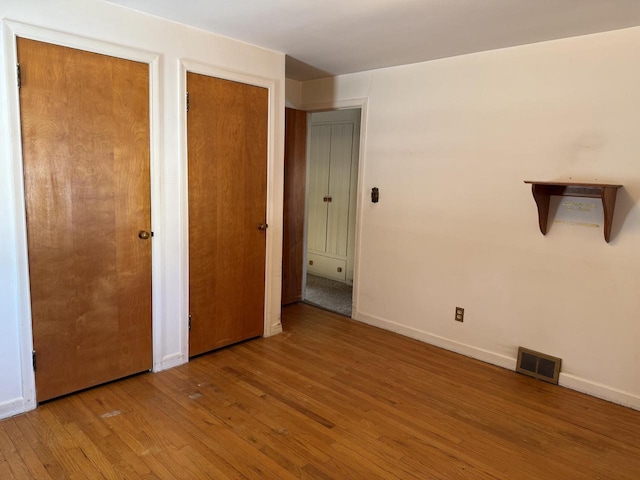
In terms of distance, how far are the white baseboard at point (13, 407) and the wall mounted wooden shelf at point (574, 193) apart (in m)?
3.32

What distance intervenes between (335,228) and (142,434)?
147 inches

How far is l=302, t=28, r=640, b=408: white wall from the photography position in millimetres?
2770

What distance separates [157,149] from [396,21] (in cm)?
172

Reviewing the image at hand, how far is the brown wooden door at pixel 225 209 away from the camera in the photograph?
3.12m

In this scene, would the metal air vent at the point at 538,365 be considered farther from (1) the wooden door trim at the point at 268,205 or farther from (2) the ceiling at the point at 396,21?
(2) the ceiling at the point at 396,21

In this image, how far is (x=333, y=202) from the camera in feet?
18.5

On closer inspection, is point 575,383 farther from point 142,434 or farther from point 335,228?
point 335,228

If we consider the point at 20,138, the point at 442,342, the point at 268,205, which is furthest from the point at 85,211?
the point at 442,342

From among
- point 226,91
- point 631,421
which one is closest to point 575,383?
point 631,421

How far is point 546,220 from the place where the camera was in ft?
9.96

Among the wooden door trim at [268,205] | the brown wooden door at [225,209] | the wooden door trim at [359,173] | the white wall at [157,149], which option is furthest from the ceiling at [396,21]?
the wooden door trim at [359,173]

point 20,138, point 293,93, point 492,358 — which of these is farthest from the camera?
point 293,93

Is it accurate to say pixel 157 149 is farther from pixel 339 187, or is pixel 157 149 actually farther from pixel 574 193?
pixel 339 187

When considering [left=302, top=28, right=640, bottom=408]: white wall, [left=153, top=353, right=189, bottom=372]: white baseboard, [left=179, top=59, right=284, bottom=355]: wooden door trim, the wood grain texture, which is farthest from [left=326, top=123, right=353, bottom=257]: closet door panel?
[left=153, top=353, right=189, bottom=372]: white baseboard
